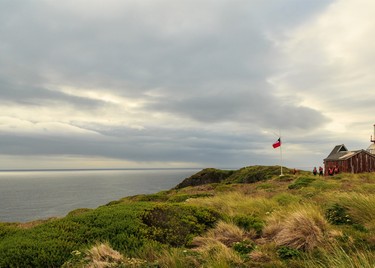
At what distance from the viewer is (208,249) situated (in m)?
7.23

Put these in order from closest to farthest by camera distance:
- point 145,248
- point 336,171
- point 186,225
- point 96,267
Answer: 1. point 96,267
2. point 145,248
3. point 186,225
4. point 336,171

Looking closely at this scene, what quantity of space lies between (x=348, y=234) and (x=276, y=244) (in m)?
2.11

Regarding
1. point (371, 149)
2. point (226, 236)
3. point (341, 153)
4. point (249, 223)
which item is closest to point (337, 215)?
point (249, 223)

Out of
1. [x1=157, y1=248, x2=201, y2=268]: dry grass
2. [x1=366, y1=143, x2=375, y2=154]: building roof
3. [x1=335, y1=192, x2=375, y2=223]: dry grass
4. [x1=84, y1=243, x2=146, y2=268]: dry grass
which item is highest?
[x1=366, y1=143, x2=375, y2=154]: building roof

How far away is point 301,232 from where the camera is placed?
7590 millimetres

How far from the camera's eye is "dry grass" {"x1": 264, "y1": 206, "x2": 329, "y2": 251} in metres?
7.22

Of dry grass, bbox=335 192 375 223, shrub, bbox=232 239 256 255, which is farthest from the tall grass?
dry grass, bbox=335 192 375 223

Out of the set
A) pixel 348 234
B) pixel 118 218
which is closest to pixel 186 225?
pixel 118 218

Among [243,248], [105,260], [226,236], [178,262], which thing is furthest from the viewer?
[226,236]

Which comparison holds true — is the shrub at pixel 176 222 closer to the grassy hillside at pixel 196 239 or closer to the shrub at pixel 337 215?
the grassy hillside at pixel 196 239

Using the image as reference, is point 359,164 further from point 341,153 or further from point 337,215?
point 337,215

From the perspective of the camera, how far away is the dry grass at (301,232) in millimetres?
7223

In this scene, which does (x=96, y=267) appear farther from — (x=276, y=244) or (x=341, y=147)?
(x=341, y=147)

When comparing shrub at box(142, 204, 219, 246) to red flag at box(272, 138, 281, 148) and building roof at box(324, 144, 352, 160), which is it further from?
building roof at box(324, 144, 352, 160)
